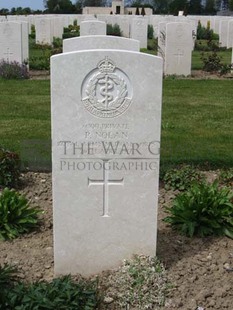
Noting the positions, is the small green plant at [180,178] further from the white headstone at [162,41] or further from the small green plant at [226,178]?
the white headstone at [162,41]

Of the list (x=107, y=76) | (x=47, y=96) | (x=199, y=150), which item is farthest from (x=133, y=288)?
(x=47, y=96)

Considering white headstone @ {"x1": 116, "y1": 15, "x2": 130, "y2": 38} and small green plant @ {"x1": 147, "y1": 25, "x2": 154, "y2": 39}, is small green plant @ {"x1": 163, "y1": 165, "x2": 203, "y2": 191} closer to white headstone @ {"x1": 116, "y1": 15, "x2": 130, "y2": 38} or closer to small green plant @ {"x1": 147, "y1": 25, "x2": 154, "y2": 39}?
white headstone @ {"x1": 116, "y1": 15, "x2": 130, "y2": 38}

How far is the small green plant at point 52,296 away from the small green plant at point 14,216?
1.02 meters

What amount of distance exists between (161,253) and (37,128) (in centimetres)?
488

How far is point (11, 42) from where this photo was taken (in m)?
15.2

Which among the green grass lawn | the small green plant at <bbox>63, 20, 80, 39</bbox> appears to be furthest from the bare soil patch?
the small green plant at <bbox>63, 20, 80, 39</bbox>

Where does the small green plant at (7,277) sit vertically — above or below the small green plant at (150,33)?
below

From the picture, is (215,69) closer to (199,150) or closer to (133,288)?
(199,150)

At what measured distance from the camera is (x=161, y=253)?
4504mm

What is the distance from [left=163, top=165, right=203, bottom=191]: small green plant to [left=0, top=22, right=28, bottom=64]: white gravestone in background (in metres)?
9.95

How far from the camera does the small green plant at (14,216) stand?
484 centimetres

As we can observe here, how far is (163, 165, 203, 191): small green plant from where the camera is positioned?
604cm

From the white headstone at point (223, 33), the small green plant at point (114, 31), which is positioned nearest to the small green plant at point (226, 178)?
the white headstone at point (223, 33)

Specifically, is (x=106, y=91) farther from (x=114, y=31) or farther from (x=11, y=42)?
(x=114, y=31)
